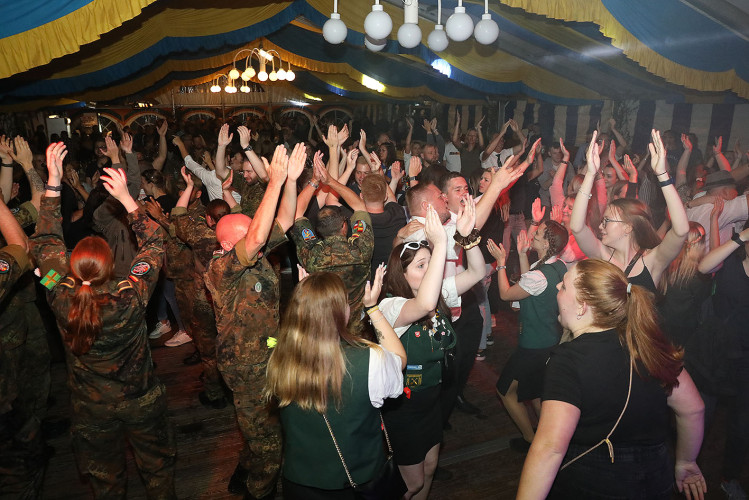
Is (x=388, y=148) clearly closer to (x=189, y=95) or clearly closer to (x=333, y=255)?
(x=333, y=255)

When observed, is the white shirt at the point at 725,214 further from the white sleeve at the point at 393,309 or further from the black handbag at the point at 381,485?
the black handbag at the point at 381,485

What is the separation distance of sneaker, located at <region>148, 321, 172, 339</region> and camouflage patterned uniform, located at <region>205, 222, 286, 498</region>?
3154mm

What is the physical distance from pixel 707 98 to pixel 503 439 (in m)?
6.07

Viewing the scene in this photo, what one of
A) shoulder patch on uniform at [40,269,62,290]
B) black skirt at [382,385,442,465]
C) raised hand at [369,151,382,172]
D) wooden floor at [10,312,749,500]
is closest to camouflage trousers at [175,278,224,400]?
wooden floor at [10,312,749,500]

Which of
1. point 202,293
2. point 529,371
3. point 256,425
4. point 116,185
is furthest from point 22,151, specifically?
point 529,371

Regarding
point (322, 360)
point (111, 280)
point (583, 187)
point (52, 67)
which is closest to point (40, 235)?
point (111, 280)

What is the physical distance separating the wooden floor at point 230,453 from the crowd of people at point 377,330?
0.15m

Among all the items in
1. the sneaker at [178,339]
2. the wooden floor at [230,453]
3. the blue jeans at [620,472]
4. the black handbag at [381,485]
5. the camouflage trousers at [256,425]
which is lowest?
the wooden floor at [230,453]

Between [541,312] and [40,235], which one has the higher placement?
[40,235]

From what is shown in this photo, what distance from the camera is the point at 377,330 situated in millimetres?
2117

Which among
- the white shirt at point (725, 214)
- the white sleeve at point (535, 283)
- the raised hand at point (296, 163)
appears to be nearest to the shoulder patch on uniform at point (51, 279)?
the raised hand at point (296, 163)

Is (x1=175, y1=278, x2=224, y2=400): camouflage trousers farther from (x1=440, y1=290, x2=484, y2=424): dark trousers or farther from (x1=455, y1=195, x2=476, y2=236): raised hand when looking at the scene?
(x1=455, y1=195, x2=476, y2=236): raised hand

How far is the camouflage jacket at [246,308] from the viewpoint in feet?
9.11

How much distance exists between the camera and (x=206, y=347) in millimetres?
4160
